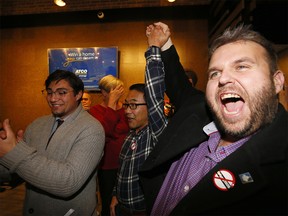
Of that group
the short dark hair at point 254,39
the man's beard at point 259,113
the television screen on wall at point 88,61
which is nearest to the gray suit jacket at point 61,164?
the man's beard at point 259,113

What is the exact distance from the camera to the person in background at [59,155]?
1.28 meters

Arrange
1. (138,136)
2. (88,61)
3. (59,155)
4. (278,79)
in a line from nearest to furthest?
(278,79)
(59,155)
(138,136)
(88,61)

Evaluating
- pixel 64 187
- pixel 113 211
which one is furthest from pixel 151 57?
pixel 113 211

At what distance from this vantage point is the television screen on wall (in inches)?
217

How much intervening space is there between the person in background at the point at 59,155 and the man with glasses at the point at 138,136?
25 cm

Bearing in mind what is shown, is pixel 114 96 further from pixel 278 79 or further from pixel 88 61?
pixel 88 61

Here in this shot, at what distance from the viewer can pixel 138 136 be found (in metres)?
1.97

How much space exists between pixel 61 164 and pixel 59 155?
194mm

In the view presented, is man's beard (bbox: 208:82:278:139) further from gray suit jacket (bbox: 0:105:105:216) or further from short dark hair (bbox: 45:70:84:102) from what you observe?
short dark hair (bbox: 45:70:84:102)

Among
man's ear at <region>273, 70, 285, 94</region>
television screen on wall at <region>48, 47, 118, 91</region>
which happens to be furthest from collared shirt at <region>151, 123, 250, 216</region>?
television screen on wall at <region>48, 47, 118, 91</region>

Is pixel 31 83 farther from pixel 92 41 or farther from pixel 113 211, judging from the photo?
pixel 113 211

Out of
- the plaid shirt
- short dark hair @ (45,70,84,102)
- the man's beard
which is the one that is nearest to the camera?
the man's beard

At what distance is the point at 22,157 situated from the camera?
126cm

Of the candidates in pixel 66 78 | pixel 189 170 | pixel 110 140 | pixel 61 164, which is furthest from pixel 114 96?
pixel 189 170
